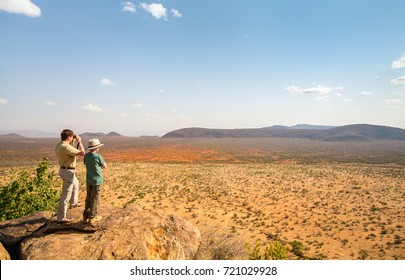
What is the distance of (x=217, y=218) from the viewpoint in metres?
14.8

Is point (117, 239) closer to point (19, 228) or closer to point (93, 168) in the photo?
point (93, 168)

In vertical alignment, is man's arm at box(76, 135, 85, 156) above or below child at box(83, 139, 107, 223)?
above

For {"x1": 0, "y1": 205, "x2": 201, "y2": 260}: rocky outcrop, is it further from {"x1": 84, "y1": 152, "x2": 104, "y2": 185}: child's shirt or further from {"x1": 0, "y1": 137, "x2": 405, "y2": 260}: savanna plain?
{"x1": 0, "y1": 137, "x2": 405, "y2": 260}: savanna plain

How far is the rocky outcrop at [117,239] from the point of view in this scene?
4641 millimetres

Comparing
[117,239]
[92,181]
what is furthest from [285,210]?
[92,181]

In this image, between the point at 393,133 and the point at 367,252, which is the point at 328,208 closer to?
the point at 367,252

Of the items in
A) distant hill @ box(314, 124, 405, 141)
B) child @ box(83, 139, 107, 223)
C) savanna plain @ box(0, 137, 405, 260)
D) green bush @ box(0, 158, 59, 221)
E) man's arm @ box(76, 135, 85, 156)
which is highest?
distant hill @ box(314, 124, 405, 141)

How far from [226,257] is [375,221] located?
40.6ft

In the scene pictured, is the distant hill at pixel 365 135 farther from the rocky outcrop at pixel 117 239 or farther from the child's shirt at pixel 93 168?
the child's shirt at pixel 93 168

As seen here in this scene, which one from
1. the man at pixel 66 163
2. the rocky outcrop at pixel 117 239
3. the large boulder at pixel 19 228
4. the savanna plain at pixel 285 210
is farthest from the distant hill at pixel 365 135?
the large boulder at pixel 19 228

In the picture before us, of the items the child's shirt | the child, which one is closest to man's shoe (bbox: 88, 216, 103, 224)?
the child

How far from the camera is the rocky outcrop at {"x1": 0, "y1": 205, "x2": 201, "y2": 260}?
464 cm

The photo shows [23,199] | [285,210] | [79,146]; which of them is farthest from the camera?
[285,210]

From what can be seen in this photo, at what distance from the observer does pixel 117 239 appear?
5.05 metres
